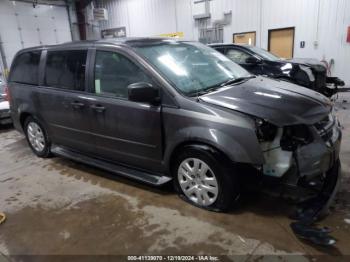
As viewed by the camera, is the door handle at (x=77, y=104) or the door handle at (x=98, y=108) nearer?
the door handle at (x=98, y=108)

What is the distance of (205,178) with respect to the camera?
2.43 metres

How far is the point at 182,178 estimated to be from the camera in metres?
2.60

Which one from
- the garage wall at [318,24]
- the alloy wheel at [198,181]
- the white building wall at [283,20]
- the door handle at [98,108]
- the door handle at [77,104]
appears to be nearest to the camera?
the alloy wheel at [198,181]

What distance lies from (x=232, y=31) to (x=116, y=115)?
8.85 metres

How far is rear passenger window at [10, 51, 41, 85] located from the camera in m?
3.71

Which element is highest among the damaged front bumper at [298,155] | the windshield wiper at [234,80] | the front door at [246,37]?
the front door at [246,37]

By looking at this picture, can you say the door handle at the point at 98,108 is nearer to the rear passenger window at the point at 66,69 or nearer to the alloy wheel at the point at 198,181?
the rear passenger window at the point at 66,69

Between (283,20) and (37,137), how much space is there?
27.9 feet

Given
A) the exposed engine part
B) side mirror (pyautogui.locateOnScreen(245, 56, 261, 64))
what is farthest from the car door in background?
the exposed engine part

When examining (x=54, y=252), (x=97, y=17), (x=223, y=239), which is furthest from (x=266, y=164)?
(x=97, y=17)

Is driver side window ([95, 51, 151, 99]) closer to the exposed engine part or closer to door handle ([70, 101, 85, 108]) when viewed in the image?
door handle ([70, 101, 85, 108])

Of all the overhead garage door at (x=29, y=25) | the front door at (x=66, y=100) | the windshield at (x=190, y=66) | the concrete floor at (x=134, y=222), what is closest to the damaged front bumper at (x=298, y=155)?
the concrete floor at (x=134, y=222)

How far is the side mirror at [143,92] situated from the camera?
2410mm

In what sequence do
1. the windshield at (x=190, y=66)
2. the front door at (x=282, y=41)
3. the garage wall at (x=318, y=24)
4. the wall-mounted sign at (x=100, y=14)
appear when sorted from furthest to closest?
the wall-mounted sign at (x=100, y=14)
the front door at (x=282, y=41)
the garage wall at (x=318, y=24)
the windshield at (x=190, y=66)
